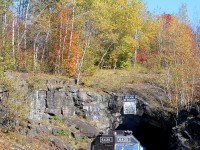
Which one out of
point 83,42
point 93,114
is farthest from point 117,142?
point 83,42

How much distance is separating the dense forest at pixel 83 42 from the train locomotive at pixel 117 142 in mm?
9490

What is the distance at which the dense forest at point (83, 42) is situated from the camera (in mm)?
34219

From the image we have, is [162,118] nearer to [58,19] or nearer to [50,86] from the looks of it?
[50,86]

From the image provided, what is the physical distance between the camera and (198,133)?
27.6 m

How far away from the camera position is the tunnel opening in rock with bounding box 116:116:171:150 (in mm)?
35281

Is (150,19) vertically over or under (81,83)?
over

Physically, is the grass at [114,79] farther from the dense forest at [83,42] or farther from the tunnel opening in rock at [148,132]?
the tunnel opening in rock at [148,132]

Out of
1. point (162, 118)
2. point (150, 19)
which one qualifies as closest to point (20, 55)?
point (162, 118)

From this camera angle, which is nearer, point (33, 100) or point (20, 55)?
point (33, 100)

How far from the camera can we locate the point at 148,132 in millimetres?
38750

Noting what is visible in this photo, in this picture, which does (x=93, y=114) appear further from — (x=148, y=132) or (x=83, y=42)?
(x=83, y=42)

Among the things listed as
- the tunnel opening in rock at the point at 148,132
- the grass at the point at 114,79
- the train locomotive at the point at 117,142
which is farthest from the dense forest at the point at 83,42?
the train locomotive at the point at 117,142

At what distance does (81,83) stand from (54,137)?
881 cm

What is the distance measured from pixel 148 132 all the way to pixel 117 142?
2103 centimetres
